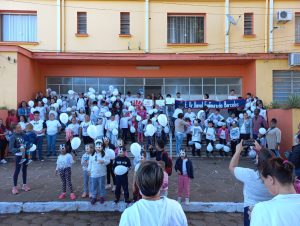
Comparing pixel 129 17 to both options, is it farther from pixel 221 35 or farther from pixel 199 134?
pixel 199 134

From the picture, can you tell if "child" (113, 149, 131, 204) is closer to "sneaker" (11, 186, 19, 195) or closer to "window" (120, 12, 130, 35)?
"sneaker" (11, 186, 19, 195)

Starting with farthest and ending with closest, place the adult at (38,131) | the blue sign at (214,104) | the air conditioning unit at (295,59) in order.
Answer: the air conditioning unit at (295,59)
the blue sign at (214,104)
the adult at (38,131)

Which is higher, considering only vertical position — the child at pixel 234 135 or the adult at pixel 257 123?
the adult at pixel 257 123

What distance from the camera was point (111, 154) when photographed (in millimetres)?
8133

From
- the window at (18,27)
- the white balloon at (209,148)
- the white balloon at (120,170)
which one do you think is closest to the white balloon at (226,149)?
the white balloon at (209,148)

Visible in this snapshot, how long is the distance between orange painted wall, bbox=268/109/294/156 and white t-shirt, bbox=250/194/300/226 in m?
12.2

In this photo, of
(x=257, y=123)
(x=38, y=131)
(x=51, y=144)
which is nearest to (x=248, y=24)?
(x=257, y=123)

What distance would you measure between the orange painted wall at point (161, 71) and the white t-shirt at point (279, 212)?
17.9 meters

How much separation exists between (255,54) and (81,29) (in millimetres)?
9786

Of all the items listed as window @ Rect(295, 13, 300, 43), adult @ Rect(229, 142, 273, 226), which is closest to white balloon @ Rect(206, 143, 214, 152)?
window @ Rect(295, 13, 300, 43)

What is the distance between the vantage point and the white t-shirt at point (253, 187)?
4125 mm

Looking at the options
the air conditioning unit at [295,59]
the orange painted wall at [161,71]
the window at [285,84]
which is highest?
the air conditioning unit at [295,59]

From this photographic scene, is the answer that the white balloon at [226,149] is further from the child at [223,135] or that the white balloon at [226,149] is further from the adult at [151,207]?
the adult at [151,207]

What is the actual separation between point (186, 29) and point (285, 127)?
28.7ft
